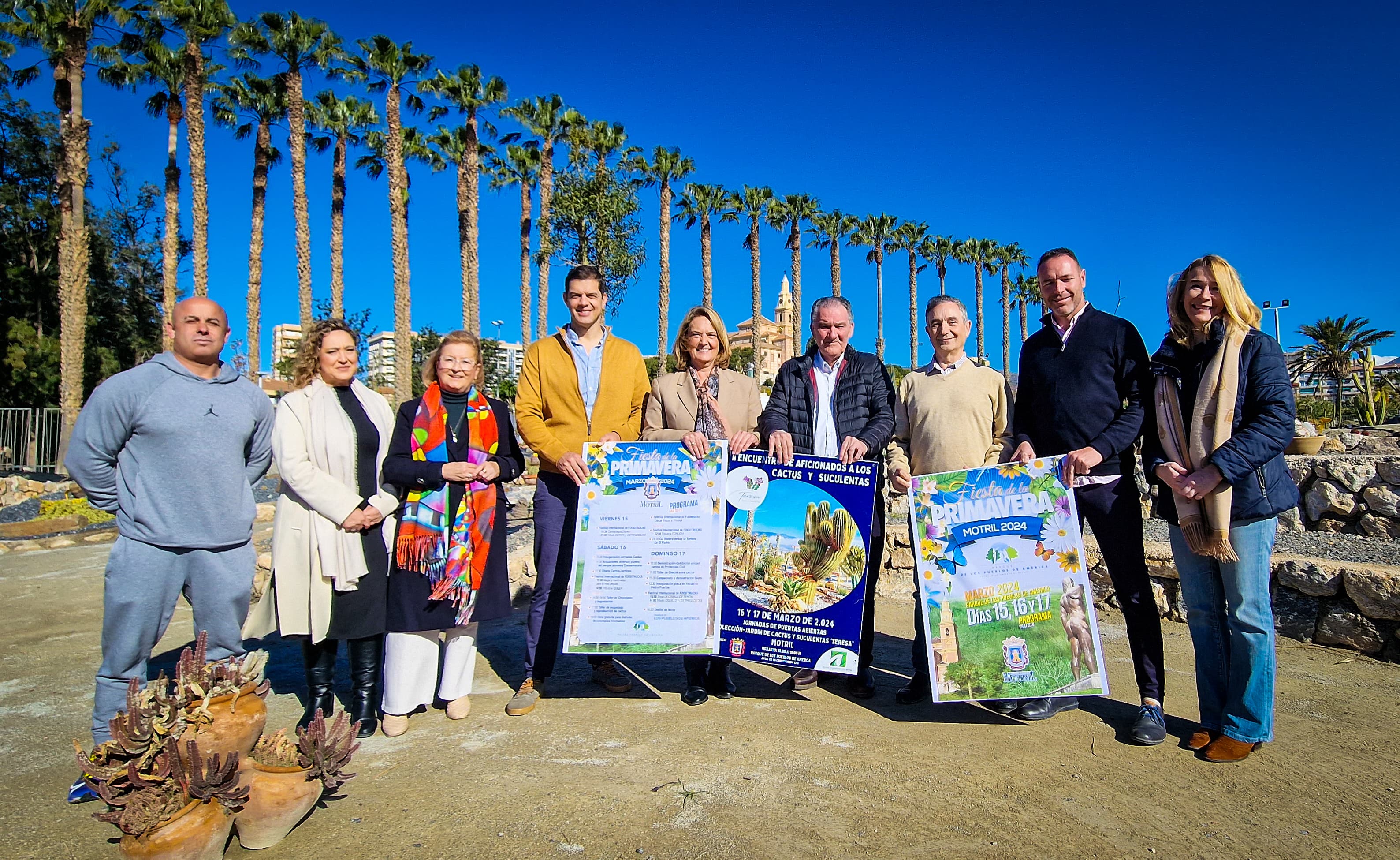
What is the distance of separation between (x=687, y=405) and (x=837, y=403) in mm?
831

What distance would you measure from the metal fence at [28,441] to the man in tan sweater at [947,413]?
22.8m

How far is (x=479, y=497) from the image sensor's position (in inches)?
154

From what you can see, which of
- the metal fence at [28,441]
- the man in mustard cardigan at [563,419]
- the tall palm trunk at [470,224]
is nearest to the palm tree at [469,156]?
the tall palm trunk at [470,224]

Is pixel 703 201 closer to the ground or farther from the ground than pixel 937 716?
farther from the ground

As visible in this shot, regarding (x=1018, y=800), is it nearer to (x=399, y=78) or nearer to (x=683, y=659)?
(x=683, y=659)

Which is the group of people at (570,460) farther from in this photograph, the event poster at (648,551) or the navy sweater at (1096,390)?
the event poster at (648,551)

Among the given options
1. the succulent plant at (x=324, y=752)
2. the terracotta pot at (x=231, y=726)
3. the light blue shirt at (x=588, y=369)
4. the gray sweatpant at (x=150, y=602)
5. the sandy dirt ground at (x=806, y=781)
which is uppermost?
the light blue shirt at (x=588, y=369)

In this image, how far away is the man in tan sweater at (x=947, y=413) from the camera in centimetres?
392

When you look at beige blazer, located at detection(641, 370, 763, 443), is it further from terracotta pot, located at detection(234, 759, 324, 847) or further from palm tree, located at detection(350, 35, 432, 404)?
palm tree, located at detection(350, 35, 432, 404)

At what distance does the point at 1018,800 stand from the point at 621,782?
157 cm

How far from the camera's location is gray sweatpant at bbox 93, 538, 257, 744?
3139 mm

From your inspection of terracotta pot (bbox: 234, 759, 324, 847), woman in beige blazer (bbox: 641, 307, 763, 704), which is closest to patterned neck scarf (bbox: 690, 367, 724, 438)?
woman in beige blazer (bbox: 641, 307, 763, 704)

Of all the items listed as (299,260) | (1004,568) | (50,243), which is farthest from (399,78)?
(1004,568)

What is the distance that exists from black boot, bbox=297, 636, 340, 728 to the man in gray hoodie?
0.32 m
